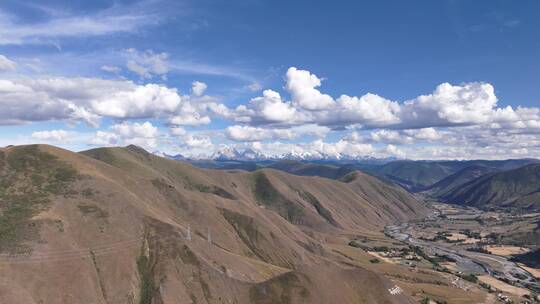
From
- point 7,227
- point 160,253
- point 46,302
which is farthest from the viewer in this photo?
point 160,253

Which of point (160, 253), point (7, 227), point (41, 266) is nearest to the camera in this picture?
point (41, 266)

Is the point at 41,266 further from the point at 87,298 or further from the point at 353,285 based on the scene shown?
the point at 353,285

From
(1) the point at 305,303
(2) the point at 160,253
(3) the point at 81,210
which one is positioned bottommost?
(1) the point at 305,303

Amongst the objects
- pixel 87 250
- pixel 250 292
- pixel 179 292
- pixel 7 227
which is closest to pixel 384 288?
pixel 250 292

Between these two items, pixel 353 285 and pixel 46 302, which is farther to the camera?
pixel 353 285

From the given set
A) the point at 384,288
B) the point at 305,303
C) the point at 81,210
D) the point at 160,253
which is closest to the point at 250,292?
the point at 305,303

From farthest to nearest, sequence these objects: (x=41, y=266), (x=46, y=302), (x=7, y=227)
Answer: (x=7, y=227), (x=41, y=266), (x=46, y=302)

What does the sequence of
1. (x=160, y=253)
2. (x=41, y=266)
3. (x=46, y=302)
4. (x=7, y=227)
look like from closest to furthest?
(x=46, y=302), (x=41, y=266), (x=7, y=227), (x=160, y=253)

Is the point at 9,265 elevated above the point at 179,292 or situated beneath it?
elevated above

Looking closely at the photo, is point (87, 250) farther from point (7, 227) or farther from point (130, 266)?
point (7, 227)
